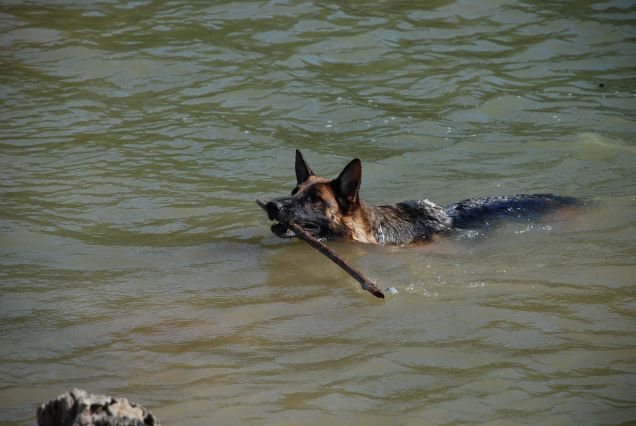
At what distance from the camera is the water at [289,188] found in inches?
203

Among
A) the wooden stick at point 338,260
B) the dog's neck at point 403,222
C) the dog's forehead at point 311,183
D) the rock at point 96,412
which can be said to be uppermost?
the rock at point 96,412

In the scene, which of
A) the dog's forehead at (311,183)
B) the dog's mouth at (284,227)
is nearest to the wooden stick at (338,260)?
the dog's mouth at (284,227)

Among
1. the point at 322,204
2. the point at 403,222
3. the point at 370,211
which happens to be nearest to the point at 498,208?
the point at 403,222

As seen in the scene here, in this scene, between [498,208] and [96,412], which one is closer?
[96,412]

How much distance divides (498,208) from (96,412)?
17.8ft

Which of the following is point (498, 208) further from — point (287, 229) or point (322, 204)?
point (287, 229)

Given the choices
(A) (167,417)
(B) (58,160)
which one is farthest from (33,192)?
(A) (167,417)

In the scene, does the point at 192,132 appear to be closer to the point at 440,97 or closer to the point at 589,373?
the point at 440,97

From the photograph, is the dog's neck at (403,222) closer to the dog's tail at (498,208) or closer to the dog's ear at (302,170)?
the dog's tail at (498,208)

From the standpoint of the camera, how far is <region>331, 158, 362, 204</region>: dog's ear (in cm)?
755

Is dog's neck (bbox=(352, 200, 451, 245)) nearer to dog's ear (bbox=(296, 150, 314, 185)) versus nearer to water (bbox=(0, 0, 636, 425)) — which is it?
water (bbox=(0, 0, 636, 425))

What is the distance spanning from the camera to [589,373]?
5145mm

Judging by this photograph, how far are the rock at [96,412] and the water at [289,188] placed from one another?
1.23 metres

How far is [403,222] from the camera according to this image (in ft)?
26.5
